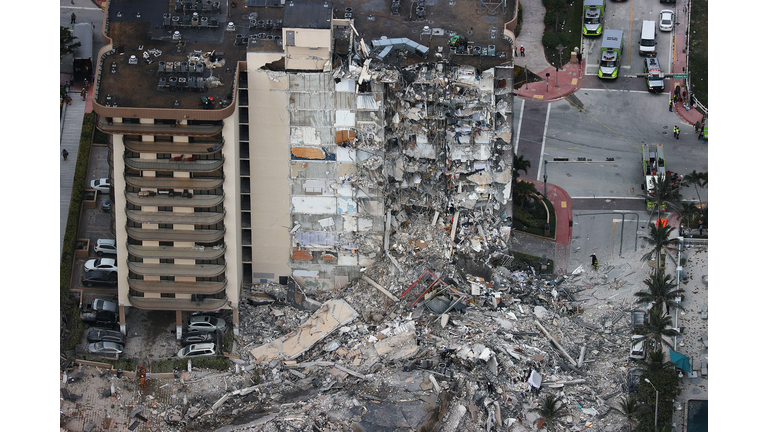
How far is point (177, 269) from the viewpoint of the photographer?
4596 inches

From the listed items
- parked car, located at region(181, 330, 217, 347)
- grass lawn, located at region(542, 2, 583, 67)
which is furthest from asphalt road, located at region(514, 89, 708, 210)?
parked car, located at region(181, 330, 217, 347)

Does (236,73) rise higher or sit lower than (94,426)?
higher

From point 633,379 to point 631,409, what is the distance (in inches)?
205

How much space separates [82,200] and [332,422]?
36.8 meters

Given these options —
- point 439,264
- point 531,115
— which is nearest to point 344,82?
point 439,264

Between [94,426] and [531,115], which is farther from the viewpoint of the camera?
[531,115]

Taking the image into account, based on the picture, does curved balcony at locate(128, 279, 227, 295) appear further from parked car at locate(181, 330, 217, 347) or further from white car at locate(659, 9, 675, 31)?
white car at locate(659, 9, 675, 31)

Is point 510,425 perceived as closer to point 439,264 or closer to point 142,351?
point 439,264

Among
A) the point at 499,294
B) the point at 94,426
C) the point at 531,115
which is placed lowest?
the point at 94,426

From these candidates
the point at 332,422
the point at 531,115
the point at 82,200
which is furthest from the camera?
the point at 531,115

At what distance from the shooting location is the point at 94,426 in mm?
110750

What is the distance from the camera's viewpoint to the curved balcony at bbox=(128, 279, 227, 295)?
116688 mm

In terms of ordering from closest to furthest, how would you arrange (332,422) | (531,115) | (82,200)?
(332,422)
(82,200)
(531,115)

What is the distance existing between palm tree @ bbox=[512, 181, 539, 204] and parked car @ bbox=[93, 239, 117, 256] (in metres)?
36.4
